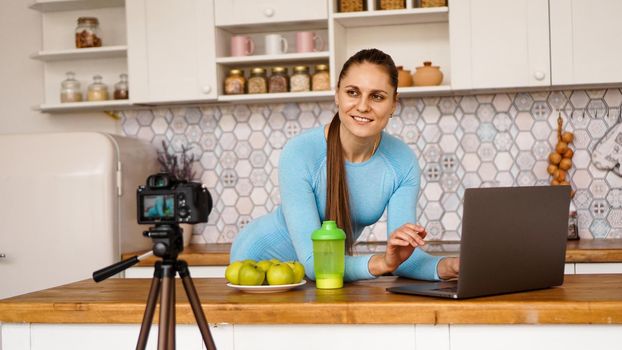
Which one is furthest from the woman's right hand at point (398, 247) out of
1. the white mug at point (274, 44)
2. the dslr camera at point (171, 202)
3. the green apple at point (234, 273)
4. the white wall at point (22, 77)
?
the white wall at point (22, 77)

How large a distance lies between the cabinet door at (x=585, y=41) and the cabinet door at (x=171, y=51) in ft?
4.70

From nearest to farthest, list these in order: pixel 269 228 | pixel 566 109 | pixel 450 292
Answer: pixel 450 292, pixel 269 228, pixel 566 109

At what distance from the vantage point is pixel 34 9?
155 inches

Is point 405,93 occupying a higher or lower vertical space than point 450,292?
higher

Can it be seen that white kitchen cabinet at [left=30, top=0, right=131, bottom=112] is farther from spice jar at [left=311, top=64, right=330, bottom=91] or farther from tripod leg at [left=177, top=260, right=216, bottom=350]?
tripod leg at [left=177, top=260, right=216, bottom=350]

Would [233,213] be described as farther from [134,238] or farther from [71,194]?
[71,194]

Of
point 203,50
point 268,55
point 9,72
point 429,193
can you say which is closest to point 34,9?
point 9,72

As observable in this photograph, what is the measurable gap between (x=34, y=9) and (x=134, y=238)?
126cm

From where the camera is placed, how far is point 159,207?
1502mm

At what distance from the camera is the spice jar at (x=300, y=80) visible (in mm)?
3570

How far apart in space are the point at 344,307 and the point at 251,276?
29 cm

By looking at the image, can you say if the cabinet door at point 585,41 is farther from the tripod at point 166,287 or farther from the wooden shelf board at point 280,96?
the tripod at point 166,287

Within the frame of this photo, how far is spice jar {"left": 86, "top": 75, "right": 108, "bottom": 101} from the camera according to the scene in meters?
3.80

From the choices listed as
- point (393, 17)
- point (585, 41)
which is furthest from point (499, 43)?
point (393, 17)
